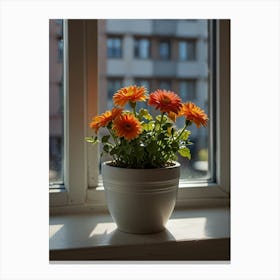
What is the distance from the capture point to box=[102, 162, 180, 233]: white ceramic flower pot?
3.01ft

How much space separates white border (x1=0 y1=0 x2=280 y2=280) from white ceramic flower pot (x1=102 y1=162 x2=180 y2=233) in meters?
0.11

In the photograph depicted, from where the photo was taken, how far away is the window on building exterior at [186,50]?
1.24m

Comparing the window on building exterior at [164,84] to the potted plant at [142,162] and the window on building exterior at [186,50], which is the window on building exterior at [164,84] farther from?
the potted plant at [142,162]

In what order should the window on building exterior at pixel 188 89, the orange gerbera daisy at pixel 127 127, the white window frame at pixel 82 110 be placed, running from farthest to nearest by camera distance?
the window on building exterior at pixel 188 89 → the white window frame at pixel 82 110 → the orange gerbera daisy at pixel 127 127

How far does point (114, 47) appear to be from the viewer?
1.20 meters

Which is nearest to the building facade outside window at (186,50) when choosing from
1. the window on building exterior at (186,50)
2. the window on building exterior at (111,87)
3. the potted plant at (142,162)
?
the window on building exterior at (186,50)

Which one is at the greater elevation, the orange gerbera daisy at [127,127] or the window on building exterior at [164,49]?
the window on building exterior at [164,49]

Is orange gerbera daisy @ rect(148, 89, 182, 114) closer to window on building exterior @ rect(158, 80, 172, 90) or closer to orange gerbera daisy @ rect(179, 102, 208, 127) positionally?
orange gerbera daisy @ rect(179, 102, 208, 127)

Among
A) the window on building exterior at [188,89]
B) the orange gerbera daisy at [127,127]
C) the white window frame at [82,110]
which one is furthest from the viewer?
the window on building exterior at [188,89]

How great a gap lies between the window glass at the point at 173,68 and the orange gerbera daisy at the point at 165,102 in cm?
26

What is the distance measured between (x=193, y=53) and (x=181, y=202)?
1.55 ft
